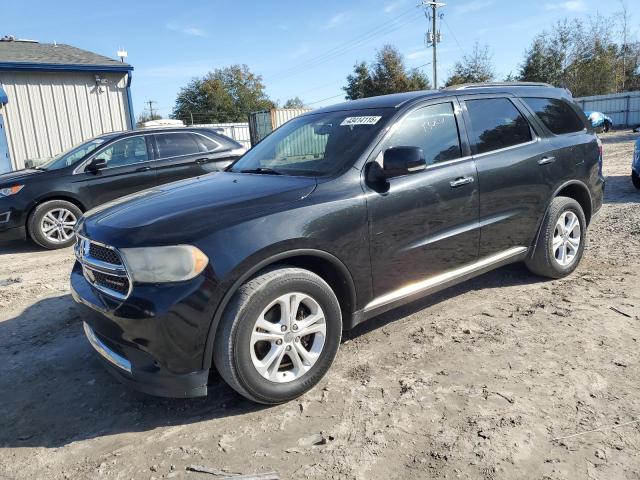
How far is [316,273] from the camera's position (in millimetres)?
3156

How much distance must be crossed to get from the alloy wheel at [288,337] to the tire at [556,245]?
8.29ft

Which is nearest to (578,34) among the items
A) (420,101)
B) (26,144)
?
(26,144)

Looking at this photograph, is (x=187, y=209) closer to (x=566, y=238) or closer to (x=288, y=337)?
(x=288, y=337)

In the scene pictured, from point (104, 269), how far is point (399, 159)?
6.23ft

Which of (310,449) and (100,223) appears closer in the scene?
(310,449)

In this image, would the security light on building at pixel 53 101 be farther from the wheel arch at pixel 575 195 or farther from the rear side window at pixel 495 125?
the wheel arch at pixel 575 195

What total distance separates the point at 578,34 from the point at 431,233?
4122cm

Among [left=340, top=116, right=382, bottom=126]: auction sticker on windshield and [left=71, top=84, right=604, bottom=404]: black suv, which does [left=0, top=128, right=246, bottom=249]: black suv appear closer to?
[left=71, top=84, right=604, bottom=404]: black suv

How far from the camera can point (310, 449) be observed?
2.52m

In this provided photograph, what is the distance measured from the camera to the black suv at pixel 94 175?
23.0ft

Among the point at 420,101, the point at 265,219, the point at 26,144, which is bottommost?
the point at 265,219

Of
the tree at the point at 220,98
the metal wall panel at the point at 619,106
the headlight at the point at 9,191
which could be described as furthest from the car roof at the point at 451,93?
the tree at the point at 220,98

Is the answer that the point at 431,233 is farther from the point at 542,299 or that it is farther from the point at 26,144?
the point at 26,144

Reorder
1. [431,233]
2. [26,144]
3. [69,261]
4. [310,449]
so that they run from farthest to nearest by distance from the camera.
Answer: [26,144] → [69,261] → [431,233] → [310,449]
